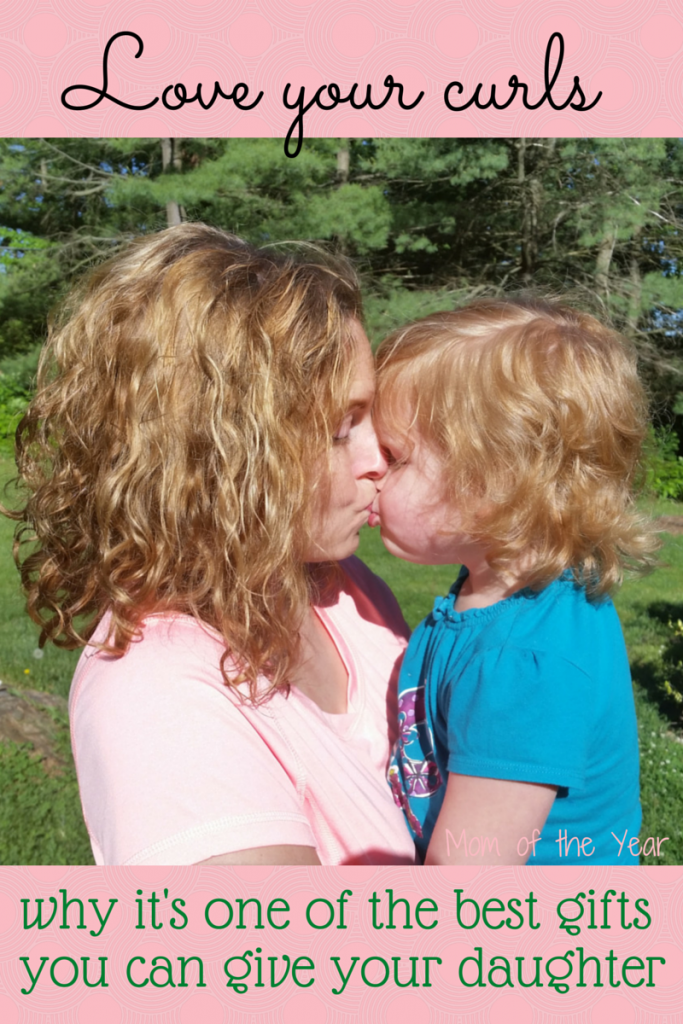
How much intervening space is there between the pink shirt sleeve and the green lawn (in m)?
0.99

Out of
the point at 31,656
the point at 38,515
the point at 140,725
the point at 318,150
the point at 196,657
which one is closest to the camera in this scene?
the point at 140,725

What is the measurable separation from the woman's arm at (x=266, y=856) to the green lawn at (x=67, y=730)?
1.19 meters

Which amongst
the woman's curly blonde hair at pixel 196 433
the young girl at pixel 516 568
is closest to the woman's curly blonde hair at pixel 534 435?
the young girl at pixel 516 568

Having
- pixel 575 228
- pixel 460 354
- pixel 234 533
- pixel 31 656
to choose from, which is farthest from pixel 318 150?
pixel 234 533

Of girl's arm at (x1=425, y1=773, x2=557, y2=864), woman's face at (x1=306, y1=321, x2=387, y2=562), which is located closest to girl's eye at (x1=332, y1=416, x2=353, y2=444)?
woman's face at (x1=306, y1=321, x2=387, y2=562)

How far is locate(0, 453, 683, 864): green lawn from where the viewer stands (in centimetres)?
235

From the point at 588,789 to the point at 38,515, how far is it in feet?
3.08

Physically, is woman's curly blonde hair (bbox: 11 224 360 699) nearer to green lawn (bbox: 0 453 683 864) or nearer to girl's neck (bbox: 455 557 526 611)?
girl's neck (bbox: 455 557 526 611)

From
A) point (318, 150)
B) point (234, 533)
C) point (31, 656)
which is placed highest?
point (318, 150)

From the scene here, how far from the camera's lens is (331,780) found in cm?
99

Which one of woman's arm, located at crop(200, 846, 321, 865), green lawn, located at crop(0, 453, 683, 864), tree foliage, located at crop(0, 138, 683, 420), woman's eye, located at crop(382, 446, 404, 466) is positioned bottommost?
green lawn, located at crop(0, 453, 683, 864)

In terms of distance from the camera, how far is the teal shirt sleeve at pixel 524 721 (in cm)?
104

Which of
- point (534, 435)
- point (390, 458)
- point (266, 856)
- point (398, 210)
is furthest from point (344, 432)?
point (398, 210)
